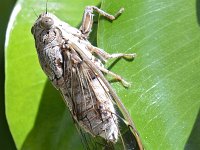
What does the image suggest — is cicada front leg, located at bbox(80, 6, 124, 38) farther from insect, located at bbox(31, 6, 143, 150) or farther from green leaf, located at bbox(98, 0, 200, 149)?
green leaf, located at bbox(98, 0, 200, 149)

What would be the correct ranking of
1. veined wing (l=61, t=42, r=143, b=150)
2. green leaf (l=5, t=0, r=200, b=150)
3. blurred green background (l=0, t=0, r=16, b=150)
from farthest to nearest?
1. blurred green background (l=0, t=0, r=16, b=150)
2. veined wing (l=61, t=42, r=143, b=150)
3. green leaf (l=5, t=0, r=200, b=150)

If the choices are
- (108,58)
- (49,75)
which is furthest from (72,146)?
(108,58)

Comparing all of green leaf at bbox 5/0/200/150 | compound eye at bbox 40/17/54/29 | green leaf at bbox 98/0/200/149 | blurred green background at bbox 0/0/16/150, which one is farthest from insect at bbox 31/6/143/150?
blurred green background at bbox 0/0/16/150

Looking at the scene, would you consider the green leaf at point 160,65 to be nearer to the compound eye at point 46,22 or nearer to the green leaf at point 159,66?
the green leaf at point 159,66

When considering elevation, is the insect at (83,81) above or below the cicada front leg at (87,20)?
below

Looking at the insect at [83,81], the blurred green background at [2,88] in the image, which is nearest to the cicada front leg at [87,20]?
the insect at [83,81]

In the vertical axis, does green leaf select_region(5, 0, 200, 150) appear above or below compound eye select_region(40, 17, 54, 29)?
below

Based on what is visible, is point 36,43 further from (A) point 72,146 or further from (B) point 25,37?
(A) point 72,146
